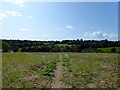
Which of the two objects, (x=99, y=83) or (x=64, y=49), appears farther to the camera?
(x=64, y=49)

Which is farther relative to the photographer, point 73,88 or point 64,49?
point 64,49

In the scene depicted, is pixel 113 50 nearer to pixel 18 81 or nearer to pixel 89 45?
pixel 89 45

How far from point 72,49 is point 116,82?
8121 cm

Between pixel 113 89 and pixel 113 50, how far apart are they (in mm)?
70679

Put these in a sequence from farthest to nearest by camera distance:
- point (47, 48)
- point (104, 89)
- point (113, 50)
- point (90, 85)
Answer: point (47, 48), point (113, 50), point (90, 85), point (104, 89)

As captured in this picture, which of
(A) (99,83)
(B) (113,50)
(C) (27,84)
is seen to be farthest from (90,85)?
(B) (113,50)

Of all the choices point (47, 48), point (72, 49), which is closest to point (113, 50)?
point (72, 49)

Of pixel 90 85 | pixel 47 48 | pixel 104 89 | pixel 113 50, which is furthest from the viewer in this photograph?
pixel 47 48

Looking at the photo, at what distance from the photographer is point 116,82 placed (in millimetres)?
20672

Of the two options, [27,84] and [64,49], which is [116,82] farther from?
[64,49]

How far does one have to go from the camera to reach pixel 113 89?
59.4ft

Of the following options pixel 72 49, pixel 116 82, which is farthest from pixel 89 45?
pixel 116 82

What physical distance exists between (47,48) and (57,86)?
8216cm

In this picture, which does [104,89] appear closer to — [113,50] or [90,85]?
[90,85]
